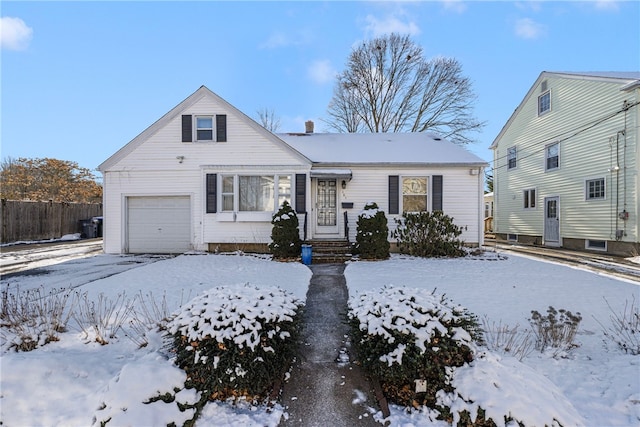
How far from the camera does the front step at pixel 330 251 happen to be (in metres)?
9.22

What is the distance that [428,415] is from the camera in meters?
2.59

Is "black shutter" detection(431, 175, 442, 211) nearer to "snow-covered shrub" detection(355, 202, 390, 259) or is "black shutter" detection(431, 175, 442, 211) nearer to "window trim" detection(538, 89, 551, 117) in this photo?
"snow-covered shrub" detection(355, 202, 390, 259)

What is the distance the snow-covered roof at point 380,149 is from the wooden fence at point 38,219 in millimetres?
13151

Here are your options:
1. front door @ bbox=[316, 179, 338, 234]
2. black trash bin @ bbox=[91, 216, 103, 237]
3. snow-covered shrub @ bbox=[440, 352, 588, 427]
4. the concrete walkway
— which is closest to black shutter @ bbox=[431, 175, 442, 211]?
front door @ bbox=[316, 179, 338, 234]

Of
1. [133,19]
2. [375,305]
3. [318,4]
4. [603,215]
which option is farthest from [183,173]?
[603,215]

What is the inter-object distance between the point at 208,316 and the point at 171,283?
4119 millimetres

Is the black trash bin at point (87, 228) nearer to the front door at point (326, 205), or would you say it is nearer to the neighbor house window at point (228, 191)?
the neighbor house window at point (228, 191)

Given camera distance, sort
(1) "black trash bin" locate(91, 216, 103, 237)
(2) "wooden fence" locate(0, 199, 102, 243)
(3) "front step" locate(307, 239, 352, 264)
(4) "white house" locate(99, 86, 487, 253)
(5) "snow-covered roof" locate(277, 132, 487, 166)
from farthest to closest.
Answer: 1. (1) "black trash bin" locate(91, 216, 103, 237)
2. (2) "wooden fence" locate(0, 199, 102, 243)
3. (5) "snow-covered roof" locate(277, 132, 487, 166)
4. (4) "white house" locate(99, 86, 487, 253)
5. (3) "front step" locate(307, 239, 352, 264)

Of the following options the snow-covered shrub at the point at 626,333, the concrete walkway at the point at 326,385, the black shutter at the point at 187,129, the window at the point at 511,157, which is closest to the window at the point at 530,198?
the window at the point at 511,157

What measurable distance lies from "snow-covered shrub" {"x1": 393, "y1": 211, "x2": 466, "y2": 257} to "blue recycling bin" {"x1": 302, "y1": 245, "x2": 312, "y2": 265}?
12.0 feet

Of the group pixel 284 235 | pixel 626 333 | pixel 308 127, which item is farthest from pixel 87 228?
pixel 626 333

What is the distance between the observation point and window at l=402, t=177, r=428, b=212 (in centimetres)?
1133

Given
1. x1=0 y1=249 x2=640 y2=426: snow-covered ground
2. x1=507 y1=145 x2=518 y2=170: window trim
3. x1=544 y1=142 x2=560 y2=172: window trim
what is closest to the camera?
x1=0 y1=249 x2=640 y2=426: snow-covered ground

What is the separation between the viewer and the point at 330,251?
32.3ft
